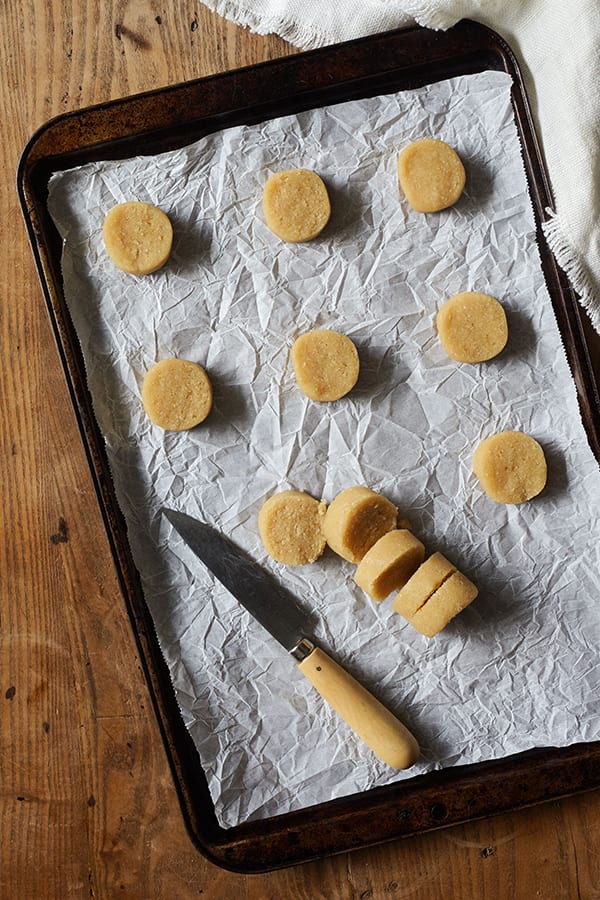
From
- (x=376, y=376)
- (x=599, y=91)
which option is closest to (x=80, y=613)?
(x=376, y=376)

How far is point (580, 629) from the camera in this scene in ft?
4.80

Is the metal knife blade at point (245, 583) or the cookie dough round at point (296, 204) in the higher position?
the cookie dough round at point (296, 204)

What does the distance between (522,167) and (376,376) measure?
43cm

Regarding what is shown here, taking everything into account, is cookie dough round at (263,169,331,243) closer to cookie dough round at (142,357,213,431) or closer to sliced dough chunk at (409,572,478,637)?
cookie dough round at (142,357,213,431)

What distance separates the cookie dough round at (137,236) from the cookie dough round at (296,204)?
18 centimetres

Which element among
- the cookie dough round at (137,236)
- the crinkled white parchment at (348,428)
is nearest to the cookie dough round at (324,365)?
the crinkled white parchment at (348,428)

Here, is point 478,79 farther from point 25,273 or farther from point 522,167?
point 25,273

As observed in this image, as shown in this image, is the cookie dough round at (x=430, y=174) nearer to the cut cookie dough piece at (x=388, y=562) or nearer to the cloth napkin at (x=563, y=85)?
the cloth napkin at (x=563, y=85)

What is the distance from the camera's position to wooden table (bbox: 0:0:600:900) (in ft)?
4.87

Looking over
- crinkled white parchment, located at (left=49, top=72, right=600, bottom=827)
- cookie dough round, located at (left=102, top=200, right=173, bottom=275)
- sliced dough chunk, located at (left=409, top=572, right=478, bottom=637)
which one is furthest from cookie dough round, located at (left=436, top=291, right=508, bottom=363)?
cookie dough round, located at (left=102, top=200, right=173, bottom=275)

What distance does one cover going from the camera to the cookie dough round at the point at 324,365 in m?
1.44

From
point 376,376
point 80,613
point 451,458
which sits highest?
point 376,376

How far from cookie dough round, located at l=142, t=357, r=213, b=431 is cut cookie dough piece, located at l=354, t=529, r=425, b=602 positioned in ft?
1.16

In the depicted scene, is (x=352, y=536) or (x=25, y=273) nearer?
(x=352, y=536)
